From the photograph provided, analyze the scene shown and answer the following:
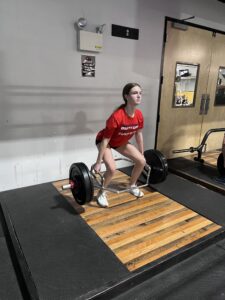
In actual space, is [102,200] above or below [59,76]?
below

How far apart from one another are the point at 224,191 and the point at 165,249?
4.61 ft

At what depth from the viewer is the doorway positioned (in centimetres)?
356

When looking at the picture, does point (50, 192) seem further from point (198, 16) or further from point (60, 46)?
point (198, 16)

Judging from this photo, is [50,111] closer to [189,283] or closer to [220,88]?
[189,283]

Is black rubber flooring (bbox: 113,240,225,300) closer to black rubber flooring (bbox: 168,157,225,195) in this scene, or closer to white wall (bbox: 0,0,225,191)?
black rubber flooring (bbox: 168,157,225,195)

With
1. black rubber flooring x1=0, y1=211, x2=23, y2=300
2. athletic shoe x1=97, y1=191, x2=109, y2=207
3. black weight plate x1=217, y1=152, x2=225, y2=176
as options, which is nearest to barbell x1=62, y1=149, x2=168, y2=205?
athletic shoe x1=97, y1=191, x2=109, y2=207

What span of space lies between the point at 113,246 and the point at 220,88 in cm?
365

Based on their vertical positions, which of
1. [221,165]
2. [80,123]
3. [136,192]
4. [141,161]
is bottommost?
[136,192]

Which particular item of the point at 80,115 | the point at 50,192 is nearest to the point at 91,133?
the point at 80,115

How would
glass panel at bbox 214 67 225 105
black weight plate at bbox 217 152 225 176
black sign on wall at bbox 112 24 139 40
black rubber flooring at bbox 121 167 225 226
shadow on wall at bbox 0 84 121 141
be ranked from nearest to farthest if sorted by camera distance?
black rubber flooring at bbox 121 167 225 226
shadow on wall at bbox 0 84 121 141
black sign on wall at bbox 112 24 139 40
black weight plate at bbox 217 152 225 176
glass panel at bbox 214 67 225 105

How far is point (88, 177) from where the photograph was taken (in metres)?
2.12

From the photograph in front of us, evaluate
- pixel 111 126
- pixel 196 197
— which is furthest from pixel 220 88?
pixel 111 126

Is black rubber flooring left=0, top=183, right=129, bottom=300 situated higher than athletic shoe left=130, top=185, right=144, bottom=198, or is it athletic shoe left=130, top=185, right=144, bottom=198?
athletic shoe left=130, top=185, right=144, bottom=198

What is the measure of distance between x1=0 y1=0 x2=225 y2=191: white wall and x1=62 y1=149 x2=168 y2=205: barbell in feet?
2.49
